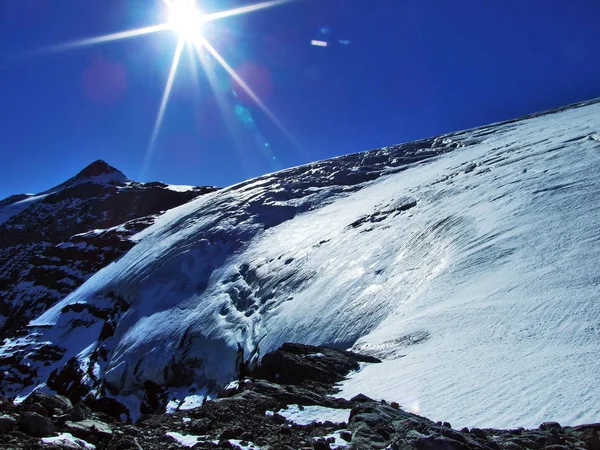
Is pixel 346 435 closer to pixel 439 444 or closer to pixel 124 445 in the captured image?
pixel 439 444

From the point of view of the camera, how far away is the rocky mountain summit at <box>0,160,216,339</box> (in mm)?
82500

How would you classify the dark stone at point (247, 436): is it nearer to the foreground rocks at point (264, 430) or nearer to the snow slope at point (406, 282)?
the foreground rocks at point (264, 430)

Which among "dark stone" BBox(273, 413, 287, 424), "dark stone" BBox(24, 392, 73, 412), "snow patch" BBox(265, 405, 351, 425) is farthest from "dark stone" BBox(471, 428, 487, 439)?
"dark stone" BBox(24, 392, 73, 412)

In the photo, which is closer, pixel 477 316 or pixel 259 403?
pixel 259 403

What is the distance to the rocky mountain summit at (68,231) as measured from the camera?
8250cm

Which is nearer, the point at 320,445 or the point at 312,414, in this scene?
the point at 320,445

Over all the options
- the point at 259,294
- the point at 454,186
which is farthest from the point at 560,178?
the point at 259,294

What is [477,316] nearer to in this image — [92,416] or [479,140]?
[92,416]

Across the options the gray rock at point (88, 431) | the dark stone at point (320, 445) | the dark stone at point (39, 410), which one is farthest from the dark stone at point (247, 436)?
the dark stone at point (39, 410)

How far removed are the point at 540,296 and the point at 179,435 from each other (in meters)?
12.8

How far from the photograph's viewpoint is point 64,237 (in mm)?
143375

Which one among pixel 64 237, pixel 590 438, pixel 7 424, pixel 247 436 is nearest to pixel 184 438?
pixel 247 436

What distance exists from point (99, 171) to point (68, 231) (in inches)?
1625

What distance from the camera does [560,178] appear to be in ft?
93.4
